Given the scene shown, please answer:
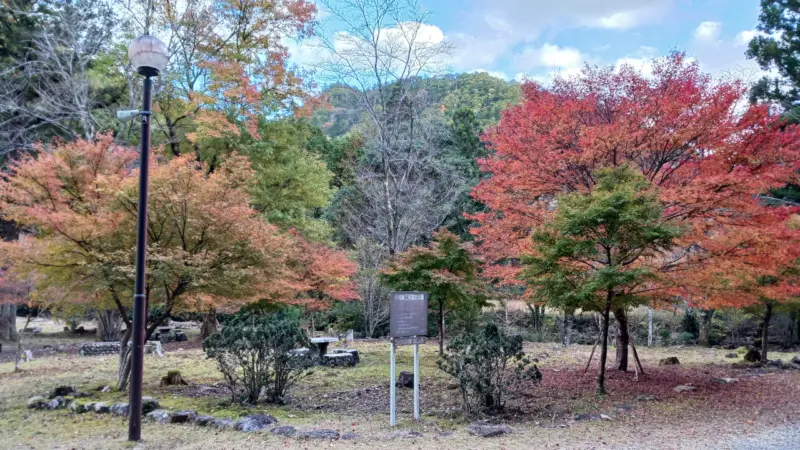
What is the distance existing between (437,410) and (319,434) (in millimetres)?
2339

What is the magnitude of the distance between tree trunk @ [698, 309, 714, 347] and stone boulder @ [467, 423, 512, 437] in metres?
20.0

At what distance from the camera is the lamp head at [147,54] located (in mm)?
6340

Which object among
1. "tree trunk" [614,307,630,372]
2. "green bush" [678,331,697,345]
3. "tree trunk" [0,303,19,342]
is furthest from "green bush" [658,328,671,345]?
"tree trunk" [0,303,19,342]

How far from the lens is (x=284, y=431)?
6.24 meters

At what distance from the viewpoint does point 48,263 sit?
29.4ft

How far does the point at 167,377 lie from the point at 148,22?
488 inches

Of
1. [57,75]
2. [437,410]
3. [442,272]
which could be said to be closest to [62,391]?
[437,410]

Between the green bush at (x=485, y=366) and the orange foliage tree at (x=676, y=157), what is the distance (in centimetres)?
228

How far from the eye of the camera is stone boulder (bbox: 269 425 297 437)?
→ 6181 mm

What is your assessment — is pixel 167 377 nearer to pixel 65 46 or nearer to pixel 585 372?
pixel 585 372

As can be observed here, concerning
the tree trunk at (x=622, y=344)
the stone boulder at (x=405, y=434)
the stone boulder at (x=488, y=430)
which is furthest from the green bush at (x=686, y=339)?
the stone boulder at (x=405, y=434)

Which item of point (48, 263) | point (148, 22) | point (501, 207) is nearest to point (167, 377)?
point (48, 263)

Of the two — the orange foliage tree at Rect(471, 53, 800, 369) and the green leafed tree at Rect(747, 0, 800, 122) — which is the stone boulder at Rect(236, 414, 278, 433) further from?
the green leafed tree at Rect(747, 0, 800, 122)

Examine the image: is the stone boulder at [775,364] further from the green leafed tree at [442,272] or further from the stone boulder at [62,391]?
the stone boulder at [62,391]
